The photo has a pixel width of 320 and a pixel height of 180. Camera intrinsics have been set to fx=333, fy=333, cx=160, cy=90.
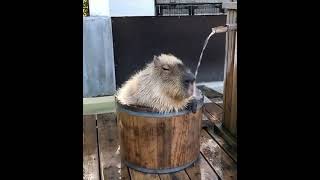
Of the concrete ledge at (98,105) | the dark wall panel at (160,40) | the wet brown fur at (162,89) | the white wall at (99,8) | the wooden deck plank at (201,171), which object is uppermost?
the white wall at (99,8)

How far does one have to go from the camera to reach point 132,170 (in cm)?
229

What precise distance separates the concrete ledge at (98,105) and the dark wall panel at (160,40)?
0.30m

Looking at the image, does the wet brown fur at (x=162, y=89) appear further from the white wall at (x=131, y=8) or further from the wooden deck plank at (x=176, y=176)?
the white wall at (x=131, y=8)

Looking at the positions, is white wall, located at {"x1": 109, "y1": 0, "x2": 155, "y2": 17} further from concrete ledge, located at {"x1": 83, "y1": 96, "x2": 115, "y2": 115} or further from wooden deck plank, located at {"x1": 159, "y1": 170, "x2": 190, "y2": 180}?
wooden deck plank, located at {"x1": 159, "y1": 170, "x2": 190, "y2": 180}

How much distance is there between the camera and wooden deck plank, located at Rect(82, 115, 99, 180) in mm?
2240

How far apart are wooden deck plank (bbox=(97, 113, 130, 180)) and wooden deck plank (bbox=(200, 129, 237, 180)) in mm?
619

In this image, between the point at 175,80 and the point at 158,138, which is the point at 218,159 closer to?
the point at 158,138

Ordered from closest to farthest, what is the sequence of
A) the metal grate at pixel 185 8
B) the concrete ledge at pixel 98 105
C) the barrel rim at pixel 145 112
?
the barrel rim at pixel 145 112
the concrete ledge at pixel 98 105
the metal grate at pixel 185 8

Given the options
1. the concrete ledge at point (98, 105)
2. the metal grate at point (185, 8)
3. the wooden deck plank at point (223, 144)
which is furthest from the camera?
the metal grate at point (185, 8)

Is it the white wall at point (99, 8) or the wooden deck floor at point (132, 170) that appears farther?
the white wall at point (99, 8)

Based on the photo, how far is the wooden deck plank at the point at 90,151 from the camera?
2240mm

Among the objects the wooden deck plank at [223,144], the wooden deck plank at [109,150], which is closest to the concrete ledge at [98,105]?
the wooden deck plank at [109,150]
